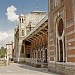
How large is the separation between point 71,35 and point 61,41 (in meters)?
3.04

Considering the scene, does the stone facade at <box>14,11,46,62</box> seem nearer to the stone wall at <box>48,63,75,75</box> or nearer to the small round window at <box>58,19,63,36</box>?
the stone wall at <box>48,63,75,75</box>

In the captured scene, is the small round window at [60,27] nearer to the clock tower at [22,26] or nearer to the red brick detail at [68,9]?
the red brick detail at [68,9]

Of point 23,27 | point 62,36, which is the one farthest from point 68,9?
point 23,27

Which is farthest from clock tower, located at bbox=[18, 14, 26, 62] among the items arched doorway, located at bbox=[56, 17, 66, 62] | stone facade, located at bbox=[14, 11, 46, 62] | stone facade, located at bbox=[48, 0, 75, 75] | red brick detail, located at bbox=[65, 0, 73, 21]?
red brick detail, located at bbox=[65, 0, 73, 21]

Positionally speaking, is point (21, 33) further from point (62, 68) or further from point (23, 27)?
point (62, 68)

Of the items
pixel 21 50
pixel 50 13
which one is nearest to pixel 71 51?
pixel 50 13

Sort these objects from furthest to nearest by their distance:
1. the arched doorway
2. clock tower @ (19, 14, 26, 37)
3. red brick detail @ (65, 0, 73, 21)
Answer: clock tower @ (19, 14, 26, 37), the arched doorway, red brick detail @ (65, 0, 73, 21)

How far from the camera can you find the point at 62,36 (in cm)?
1805

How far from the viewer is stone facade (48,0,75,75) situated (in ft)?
51.0

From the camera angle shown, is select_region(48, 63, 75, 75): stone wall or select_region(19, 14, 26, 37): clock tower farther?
select_region(19, 14, 26, 37): clock tower

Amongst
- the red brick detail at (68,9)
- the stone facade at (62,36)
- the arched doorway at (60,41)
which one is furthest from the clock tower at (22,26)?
the red brick detail at (68,9)

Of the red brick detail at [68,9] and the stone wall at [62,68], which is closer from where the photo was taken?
the stone wall at [62,68]

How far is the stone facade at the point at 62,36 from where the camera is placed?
15.5 meters

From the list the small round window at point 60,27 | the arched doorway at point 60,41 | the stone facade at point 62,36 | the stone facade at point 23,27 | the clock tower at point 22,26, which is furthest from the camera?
the clock tower at point 22,26
